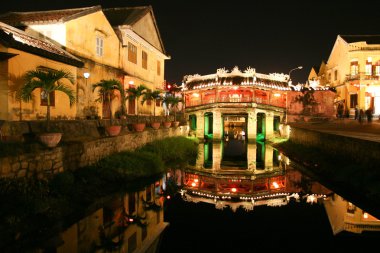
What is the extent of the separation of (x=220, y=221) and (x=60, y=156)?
5.83m

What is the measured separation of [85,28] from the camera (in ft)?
63.9

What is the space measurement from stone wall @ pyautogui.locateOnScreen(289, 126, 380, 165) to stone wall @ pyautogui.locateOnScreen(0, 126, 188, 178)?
35.7 feet

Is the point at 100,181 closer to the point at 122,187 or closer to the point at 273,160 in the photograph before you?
the point at 122,187

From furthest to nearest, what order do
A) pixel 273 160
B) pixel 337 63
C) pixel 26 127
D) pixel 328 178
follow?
pixel 337 63 → pixel 273 160 → pixel 328 178 → pixel 26 127

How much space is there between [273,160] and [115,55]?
14209 mm

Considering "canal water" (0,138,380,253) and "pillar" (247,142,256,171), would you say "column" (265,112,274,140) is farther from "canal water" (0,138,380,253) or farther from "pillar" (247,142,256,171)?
"canal water" (0,138,380,253)

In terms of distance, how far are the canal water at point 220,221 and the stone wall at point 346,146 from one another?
6.54 feet

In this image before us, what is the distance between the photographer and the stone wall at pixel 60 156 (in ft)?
29.8

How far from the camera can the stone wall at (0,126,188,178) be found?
9070 mm

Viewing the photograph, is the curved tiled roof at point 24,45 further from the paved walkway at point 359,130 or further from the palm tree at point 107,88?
the paved walkway at point 359,130

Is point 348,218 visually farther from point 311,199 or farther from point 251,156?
point 251,156

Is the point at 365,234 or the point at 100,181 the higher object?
the point at 100,181

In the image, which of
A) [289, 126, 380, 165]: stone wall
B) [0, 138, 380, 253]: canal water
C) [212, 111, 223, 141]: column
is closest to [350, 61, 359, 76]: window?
[212, 111, 223, 141]: column

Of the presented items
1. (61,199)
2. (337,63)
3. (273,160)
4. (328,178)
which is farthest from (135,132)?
(337,63)
